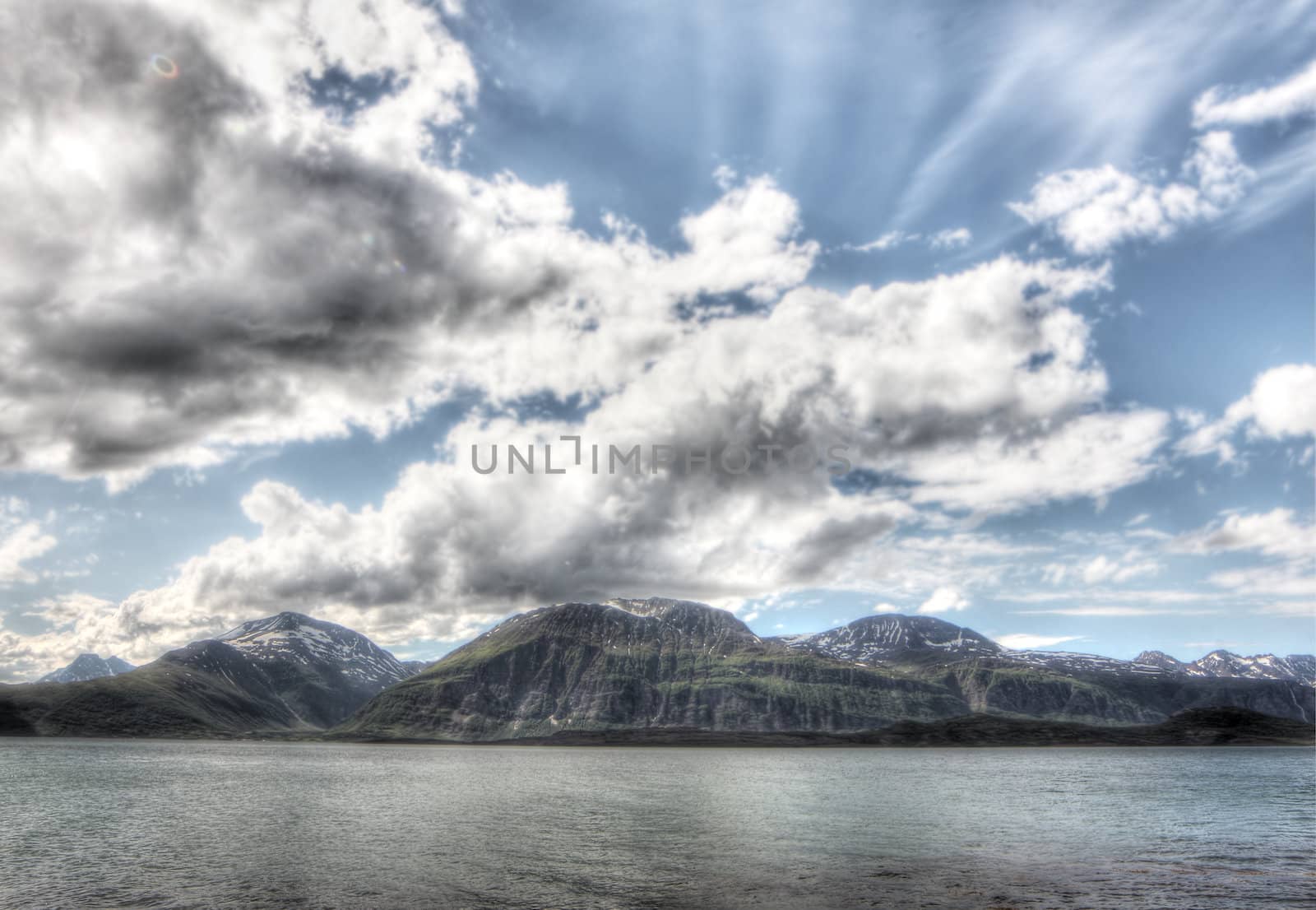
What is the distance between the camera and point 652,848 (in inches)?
2933

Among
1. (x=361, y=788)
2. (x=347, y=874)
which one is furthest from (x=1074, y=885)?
(x=361, y=788)

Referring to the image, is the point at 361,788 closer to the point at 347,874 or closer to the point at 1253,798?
the point at 347,874

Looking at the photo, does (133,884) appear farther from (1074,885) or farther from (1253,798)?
(1253,798)

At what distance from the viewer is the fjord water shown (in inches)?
2084

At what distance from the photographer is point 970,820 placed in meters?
96.6

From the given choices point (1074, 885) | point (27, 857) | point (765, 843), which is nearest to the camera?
point (1074, 885)

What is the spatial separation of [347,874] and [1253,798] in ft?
466

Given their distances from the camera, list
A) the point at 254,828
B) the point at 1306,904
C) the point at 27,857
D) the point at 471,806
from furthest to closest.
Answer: the point at 471,806
the point at 254,828
the point at 27,857
the point at 1306,904

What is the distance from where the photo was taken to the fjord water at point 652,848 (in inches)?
2084

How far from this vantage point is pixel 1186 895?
51938 millimetres

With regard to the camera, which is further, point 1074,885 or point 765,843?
point 765,843

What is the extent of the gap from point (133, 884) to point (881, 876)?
55150 mm

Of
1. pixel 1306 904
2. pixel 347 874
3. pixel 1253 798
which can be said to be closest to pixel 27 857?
pixel 347 874

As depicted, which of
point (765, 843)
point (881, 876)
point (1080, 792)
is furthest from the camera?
point (1080, 792)
